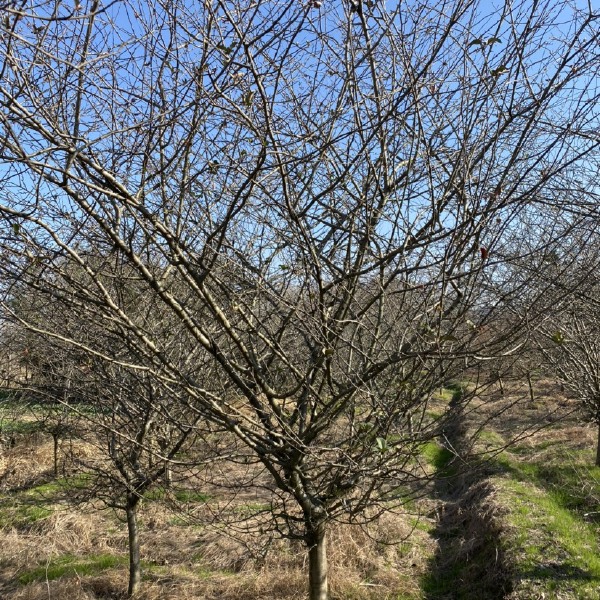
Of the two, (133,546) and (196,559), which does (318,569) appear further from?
(196,559)

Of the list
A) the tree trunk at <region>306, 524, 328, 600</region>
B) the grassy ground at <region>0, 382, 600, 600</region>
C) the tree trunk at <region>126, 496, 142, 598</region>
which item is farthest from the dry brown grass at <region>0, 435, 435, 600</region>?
the tree trunk at <region>306, 524, 328, 600</region>

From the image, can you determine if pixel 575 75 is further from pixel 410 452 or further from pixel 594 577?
pixel 594 577

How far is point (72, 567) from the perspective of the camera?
6.96 m

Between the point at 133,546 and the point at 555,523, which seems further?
the point at 555,523

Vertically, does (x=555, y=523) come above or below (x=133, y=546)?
below

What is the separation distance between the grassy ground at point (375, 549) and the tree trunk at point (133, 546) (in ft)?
0.46

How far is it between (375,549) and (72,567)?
369 cm

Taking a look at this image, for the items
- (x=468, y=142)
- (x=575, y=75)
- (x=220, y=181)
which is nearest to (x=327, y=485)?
(x=220, y=181)

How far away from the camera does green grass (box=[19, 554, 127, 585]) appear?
6793 millimetres

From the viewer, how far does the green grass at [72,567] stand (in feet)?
22.3

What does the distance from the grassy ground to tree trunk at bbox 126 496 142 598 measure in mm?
141

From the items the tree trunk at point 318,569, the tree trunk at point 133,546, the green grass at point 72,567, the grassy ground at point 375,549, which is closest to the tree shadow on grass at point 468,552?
the grassy ground at point 375,549

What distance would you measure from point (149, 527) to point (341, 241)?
6641 mm

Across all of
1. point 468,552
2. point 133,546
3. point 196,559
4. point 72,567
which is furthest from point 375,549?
point 72,567
